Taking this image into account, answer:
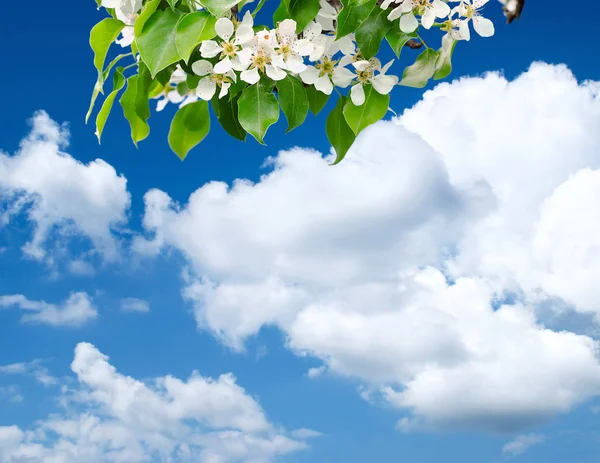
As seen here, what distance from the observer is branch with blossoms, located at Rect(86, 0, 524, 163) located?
137cm

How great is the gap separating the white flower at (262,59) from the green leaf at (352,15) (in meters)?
0.13

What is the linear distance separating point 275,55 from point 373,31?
0.72 ft

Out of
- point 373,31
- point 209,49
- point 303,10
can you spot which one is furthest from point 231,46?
point 373,31

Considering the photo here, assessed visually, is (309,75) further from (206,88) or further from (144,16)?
(144,16)

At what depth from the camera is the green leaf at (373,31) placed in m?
1.45

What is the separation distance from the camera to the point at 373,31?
146 cm

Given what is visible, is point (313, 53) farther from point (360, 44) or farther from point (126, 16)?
point (126, 16)

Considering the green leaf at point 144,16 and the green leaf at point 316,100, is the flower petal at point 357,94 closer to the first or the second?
the green leaf at point 316,100

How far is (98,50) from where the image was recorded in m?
1.51

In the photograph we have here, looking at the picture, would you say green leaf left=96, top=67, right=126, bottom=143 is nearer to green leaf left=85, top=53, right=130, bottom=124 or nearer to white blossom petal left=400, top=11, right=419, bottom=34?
green leaf left=85, top=53, right=130, bottom=124

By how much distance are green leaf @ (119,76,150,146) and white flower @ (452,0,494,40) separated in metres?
0.72

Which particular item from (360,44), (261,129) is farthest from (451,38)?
(261,129)

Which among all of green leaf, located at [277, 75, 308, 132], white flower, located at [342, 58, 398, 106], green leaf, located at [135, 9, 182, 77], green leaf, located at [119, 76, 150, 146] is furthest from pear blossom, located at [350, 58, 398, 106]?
green leaf, located at [119, 76, 150, 146]

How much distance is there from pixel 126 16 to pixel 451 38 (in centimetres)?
69
